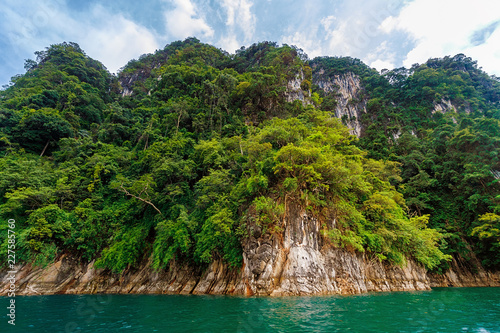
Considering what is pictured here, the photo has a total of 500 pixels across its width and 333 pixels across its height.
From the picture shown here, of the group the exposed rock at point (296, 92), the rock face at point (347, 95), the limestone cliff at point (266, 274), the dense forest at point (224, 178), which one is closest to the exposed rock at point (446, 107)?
the dense forest at point (224, 178)

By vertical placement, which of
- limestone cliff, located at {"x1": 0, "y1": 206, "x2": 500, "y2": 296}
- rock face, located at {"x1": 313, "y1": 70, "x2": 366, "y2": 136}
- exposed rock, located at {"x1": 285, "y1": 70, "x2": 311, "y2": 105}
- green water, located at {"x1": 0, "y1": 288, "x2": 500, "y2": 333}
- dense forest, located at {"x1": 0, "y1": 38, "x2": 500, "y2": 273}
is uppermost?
rock face, located at {"x1": 313, "y1": 70, "x2": 366, "y2": 136}

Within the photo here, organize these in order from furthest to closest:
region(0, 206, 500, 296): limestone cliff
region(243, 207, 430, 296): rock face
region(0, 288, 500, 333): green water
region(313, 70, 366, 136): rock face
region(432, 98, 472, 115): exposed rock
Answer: region(313, 70, 366, 136): rock face, region(432, 98, 472, 115): exposed rock, region(0, 206, 500, 296): limestone cliff, region(243, 207, 430, 296): rock face, region(0, 288, 500, 333): green water

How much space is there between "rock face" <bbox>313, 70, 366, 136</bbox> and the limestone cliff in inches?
1320

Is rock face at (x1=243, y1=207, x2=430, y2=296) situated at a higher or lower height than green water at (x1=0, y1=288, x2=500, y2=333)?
higher

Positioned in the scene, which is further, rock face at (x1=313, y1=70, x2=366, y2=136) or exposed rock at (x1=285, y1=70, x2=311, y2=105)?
rock face at (x1=313, y1=70, x2=366, y2=136)

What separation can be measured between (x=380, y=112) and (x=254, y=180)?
136 feet

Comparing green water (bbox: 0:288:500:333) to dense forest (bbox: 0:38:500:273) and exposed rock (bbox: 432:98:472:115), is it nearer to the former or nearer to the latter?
dense forest (bbox: 0:38:500:273)

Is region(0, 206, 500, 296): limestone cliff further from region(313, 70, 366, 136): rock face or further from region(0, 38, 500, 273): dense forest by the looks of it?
region(313, 70, 366, 136): rock face

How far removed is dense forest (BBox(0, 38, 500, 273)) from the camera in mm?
17953

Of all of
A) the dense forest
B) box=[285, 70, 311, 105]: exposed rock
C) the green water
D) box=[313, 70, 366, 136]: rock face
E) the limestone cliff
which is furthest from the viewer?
box=[313, 70, 366, 136]: rock face

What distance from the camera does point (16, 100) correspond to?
Result: 110ft

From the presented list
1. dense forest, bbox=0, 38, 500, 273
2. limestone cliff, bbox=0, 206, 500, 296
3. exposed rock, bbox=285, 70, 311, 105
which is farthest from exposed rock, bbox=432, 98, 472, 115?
limestone cliff, bbox=0, 206, 500, 296

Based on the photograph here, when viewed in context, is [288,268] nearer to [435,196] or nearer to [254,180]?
[254,180]

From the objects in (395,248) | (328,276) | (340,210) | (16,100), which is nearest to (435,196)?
(395,248)
